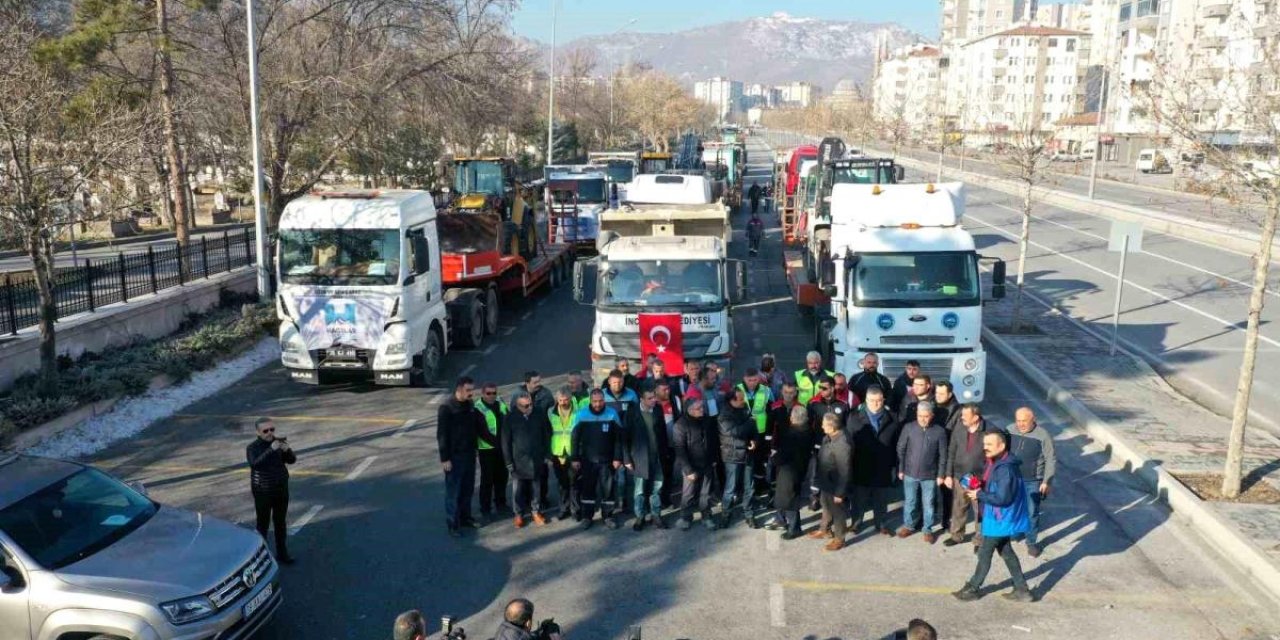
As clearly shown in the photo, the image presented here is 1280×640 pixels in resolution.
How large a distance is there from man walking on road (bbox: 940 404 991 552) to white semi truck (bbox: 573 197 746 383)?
168 inches

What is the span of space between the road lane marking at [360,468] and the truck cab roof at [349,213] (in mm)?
4025

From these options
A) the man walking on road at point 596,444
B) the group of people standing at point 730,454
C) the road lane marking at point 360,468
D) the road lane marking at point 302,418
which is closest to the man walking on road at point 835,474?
the group of people standing at point 730,454

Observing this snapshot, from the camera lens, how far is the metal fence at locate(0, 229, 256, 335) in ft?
45.7

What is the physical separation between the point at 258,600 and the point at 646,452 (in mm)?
3708

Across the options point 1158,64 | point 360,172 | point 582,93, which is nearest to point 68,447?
point 1158,64

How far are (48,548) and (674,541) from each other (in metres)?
5.15

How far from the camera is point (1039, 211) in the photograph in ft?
141

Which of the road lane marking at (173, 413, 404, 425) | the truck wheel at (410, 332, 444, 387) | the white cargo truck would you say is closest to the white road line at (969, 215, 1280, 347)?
the truck wheel at (410, 332, 444, 387)

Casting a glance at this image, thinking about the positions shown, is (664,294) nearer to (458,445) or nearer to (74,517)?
(458,445)

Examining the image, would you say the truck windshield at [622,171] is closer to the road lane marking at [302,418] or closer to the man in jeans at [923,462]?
the road lane marking at [302,418]

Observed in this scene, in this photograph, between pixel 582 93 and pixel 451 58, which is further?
pixel 582 93

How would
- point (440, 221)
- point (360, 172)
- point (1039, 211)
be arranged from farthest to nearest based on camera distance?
point (1039, 211), point (360, 172), point (440, 221)

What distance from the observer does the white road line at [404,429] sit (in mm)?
12320

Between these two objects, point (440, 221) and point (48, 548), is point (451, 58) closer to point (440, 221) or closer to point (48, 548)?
point (440, 221)
